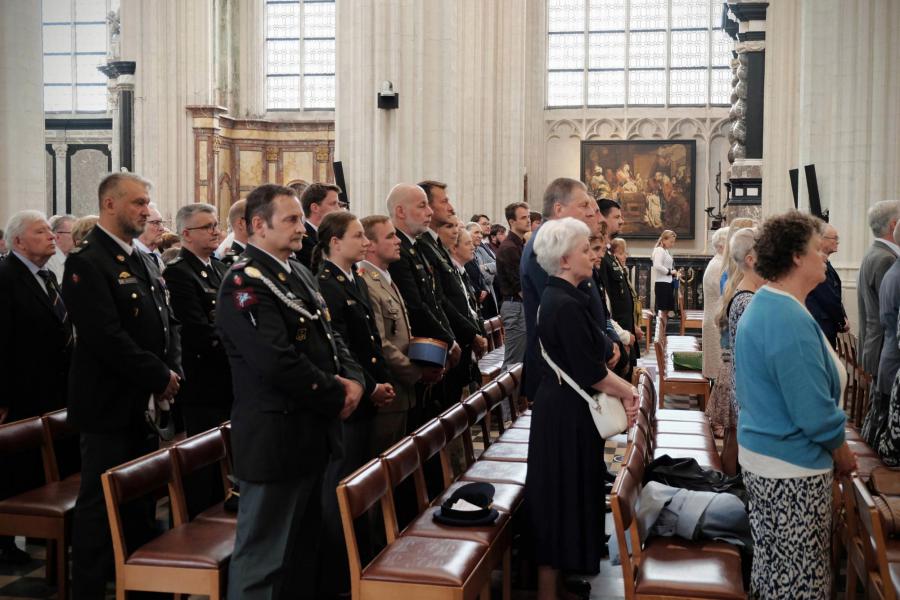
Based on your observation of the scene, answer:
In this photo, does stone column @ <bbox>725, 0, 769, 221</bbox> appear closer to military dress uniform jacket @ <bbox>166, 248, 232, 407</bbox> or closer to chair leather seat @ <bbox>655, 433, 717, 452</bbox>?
chair leather seat @ <bbox>655, 433, 717, 452</bbox>

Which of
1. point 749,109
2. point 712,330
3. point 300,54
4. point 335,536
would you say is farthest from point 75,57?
point 335,536

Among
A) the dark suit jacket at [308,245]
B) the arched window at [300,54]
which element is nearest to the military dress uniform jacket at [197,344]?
the dark suit jacket at [308,245]

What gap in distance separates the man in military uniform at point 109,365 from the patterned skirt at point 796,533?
261 centimetres

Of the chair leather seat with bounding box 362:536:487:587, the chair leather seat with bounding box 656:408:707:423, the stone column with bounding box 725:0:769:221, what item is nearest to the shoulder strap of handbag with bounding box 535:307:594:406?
the chair leather seat with bounding box 362:536:487:587

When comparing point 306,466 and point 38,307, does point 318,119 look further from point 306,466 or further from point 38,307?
point 306,466

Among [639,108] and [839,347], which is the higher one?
[639,108]

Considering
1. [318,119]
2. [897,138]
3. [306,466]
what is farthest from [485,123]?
[306,466]

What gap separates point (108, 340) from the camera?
14.6 feet

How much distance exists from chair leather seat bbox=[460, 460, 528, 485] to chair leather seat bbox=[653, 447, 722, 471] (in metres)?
0.90

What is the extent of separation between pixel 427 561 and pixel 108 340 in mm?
1714

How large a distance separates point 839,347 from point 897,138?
340 cm

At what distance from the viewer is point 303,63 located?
2595 cm

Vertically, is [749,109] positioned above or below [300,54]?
below

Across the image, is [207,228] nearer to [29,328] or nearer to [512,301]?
[29,328]
